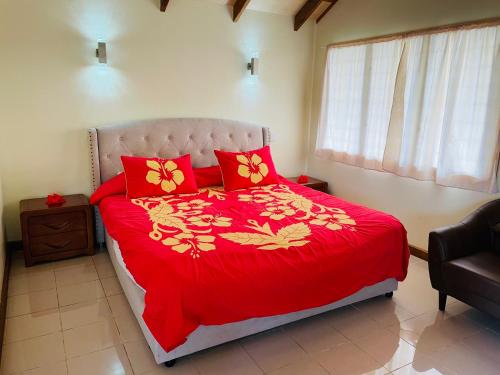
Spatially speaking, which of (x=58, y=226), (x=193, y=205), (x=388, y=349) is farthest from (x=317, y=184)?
(x=58, y=226)

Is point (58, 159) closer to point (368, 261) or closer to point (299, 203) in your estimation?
point (299, 203)

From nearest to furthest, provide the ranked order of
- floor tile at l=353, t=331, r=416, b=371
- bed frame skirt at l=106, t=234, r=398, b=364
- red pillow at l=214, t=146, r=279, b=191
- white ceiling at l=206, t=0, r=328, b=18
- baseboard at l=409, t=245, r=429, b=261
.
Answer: bed frame skirt at l=106, t=234, r=398, b=364 → floor tile at l=353, t=331, r=416, b=371 → baseboard at l=409, t=245, r=429, b=261 → red pillow at l=214, t=146, r=279, b=191 → white ceiling at l=206, t=0, r=328, b=18

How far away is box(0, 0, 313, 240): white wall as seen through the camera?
3230 millimetres

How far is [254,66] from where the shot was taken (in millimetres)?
4141

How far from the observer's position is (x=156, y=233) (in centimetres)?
248

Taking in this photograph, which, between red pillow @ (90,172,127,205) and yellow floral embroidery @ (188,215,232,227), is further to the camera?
red pillow @ (90,172,127,205)

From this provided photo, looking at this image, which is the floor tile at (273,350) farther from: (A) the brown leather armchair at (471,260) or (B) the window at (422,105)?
(B) the window at (422,105)

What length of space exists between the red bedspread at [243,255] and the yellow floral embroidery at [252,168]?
517 mm

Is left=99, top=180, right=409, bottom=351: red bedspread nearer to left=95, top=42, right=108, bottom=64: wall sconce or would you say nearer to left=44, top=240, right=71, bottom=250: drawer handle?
left=44, top=240, right=71, bottom=250: drawer handle

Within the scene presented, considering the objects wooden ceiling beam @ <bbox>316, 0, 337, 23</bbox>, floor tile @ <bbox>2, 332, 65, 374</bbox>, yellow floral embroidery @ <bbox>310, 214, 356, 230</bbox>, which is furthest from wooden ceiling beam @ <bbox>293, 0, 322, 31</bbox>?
floor tile @ <bbox>2, 332, 65, 374</bbox>

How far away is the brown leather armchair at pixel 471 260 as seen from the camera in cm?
237

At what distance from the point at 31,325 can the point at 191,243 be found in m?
1.16

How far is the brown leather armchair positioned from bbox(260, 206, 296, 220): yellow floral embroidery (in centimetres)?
102

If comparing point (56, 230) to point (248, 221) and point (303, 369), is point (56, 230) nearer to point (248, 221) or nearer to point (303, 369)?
point (248, 221)
